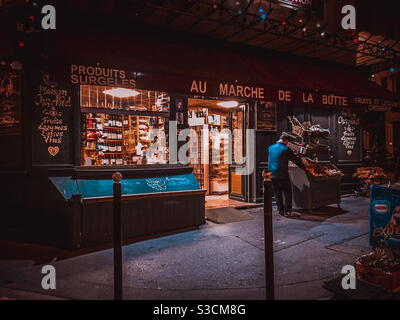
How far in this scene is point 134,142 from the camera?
8.27m

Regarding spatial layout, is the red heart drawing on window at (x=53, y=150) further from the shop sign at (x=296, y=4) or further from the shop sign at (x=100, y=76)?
the shop sign at (x=296, y=4)

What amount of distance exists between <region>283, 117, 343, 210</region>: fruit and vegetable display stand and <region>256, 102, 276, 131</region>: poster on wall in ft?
3.65

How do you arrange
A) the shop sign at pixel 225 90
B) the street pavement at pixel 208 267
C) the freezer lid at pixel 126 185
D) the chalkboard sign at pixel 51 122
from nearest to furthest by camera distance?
1. the street pavement at pixel 208 267
2. the freezer lid at pixel 126 185
3. the shop sign at pixel 225 90
4. the chalkboard sign at pixel 51 122

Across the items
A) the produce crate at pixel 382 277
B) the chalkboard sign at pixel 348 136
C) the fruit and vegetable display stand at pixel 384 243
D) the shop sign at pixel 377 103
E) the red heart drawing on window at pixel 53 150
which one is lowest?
the produce crate at pixel 382 277

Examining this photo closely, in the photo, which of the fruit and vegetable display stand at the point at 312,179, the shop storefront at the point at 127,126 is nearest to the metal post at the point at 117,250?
the shop storefront at the point at 127,126

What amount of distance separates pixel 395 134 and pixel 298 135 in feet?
30.9

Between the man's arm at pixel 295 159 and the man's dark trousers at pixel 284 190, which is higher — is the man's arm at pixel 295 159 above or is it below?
above

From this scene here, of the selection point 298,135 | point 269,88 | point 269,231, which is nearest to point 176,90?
point 269,88

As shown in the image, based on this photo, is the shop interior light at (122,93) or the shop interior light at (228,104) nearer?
the shop interior light at (122,93)

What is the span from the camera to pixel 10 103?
6027 millimetres

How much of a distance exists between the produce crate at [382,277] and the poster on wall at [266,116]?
6.07 m

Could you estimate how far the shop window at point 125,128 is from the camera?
7367 mm

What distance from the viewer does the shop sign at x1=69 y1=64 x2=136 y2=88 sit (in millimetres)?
4640
